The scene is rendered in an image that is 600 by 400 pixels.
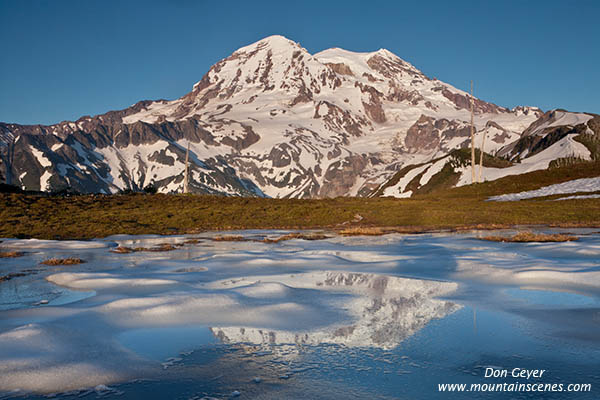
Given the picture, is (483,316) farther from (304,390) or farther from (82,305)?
(82,305)

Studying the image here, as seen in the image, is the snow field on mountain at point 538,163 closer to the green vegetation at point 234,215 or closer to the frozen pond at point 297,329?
the green vegetation at point 234,215

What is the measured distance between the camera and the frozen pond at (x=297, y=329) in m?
7.16

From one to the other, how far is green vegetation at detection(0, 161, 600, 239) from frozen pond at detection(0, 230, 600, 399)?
23.6 metres

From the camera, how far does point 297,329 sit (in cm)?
1016

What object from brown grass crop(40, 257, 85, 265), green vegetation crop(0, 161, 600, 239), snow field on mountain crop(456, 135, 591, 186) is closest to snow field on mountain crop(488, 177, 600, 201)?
green vegetation crop(0, 161, 600, 239)

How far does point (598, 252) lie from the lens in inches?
840

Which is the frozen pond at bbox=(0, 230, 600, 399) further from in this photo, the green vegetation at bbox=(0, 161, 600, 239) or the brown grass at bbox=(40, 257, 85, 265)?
the green vegetation at bbox=(0, 161, 600, 239)

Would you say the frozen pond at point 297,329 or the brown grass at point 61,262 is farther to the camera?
the brown grass at point 61,262

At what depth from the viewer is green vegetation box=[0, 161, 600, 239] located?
4197 centimetres

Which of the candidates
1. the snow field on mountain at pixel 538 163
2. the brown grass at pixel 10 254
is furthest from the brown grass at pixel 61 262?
the snow field on mountain at pixel 538 163

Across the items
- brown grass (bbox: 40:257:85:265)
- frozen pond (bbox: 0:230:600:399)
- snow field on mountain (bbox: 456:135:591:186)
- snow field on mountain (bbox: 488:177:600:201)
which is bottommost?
frozen pond (bbox: 0:230:600:399)

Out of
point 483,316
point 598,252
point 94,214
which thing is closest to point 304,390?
point 483,316

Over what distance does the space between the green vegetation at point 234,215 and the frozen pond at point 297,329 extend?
23557mm

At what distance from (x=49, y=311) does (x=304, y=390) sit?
23.9 feet
